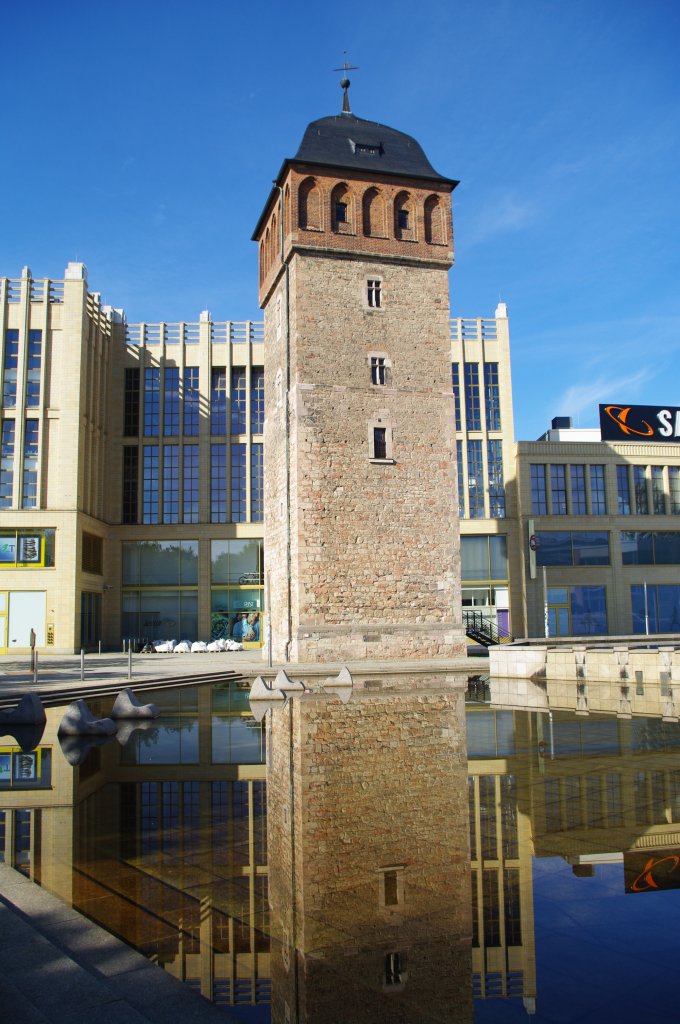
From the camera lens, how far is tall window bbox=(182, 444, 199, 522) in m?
44.3

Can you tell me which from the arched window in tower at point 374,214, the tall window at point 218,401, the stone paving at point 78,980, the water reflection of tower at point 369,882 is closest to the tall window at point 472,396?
the tall window at point 218,401

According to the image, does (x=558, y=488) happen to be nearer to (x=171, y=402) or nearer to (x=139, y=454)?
(x=171, y=402)

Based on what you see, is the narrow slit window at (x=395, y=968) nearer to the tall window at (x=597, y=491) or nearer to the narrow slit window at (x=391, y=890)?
the narrow slit window at (x=391, y=890)

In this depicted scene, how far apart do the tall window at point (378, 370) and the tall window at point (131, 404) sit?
20.9 metres

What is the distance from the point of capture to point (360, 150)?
2986 centimetres

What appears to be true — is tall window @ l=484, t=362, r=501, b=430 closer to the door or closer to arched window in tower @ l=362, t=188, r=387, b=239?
arched window in tower @ l=362, t=188, r=387, b=239

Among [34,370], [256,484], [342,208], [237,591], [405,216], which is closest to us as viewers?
[342,208]

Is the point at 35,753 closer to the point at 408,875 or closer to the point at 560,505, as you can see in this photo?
the point at 408,875

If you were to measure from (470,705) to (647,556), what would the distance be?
111 feet

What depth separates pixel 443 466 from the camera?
28547 mm

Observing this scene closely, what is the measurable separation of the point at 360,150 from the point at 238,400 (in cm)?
1819

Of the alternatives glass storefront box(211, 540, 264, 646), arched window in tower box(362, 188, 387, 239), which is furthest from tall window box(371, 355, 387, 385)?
glass storefront box(211, 540, 264, 646)

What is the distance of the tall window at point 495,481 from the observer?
45.3 metres

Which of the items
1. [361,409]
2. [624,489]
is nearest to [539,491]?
[624,489]
